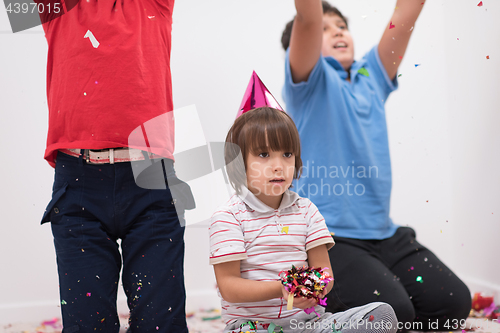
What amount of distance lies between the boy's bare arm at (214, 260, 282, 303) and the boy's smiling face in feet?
2.41

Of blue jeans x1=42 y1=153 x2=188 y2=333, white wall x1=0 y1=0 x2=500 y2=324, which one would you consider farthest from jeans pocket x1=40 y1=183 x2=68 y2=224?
white wall x1=0 y1=0 x2=500 y2=324

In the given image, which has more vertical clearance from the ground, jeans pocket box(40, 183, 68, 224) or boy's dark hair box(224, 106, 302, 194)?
boy's dark hair box(224, 106, 302, 194)

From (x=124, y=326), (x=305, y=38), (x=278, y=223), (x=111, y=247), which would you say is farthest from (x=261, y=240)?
(x=124, y=326)

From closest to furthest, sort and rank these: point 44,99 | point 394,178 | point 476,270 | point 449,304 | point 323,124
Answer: point 449,304, point 323,124, point 44,99, point 476,270, point 394,178

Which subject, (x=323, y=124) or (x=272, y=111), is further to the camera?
(x=323, y=124)

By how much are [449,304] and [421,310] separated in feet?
0.22

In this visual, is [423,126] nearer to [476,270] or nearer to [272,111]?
[476,270]

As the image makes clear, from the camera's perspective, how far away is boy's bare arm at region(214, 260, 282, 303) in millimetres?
678

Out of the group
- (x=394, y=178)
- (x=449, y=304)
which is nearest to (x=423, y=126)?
(x=394, y=178)

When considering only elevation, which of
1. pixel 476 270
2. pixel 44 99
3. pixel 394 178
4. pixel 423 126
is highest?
pixel 44 99

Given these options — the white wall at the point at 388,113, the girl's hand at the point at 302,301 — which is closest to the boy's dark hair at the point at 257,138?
the girl's hand at the point at 302,301

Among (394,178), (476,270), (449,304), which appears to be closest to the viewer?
(449,304)

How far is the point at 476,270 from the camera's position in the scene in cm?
134

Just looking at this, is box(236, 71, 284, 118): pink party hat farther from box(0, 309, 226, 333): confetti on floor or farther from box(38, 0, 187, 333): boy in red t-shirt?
box(0, 309, 226, 333): confetti on floor
